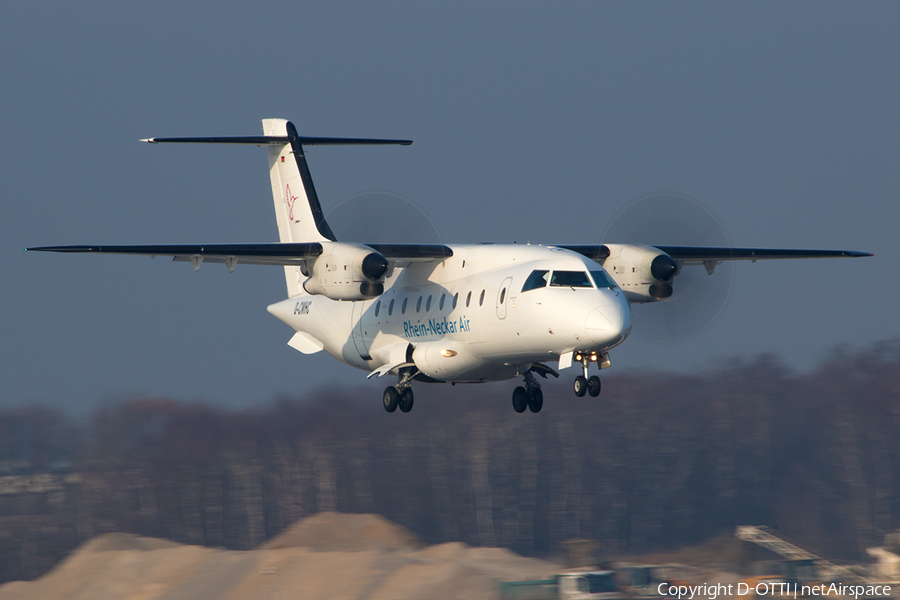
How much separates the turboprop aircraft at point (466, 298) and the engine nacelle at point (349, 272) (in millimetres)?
23

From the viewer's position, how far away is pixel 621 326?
1638 cm

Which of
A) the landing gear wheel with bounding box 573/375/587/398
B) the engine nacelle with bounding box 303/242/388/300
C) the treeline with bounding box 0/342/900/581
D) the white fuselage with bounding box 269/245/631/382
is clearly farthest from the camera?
the treeline with bounding box 0/342/900/581

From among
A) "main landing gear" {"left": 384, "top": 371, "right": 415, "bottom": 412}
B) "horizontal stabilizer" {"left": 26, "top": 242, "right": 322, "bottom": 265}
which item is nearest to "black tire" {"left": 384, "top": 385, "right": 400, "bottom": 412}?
"main landing gear" {"left": 384, "top": 371, "right": 415, "bottom": 412}

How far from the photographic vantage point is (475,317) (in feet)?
61.0

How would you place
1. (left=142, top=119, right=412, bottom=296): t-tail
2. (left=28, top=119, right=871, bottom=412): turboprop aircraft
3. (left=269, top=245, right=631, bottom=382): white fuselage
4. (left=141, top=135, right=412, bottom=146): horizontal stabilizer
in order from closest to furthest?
(left=269, top=245, right=631, bottom=382): white fuselage
(left=28, top=119, right=871, bottom=412): turboprop aircraft
(left=141, top=135, right=412, bottom=146): horizontal stabilizer
(left=142, top=119, right=412, bottom=296): t-tail

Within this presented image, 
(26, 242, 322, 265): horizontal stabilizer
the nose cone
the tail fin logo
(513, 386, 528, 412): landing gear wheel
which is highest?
the tail fin logo

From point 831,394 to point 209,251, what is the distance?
29.1 metres

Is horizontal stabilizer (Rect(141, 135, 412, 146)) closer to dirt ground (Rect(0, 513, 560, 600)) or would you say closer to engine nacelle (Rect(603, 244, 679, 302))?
engine nacelle (Rect(603, 244, 679, 302))

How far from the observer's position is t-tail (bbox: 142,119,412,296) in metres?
23.4

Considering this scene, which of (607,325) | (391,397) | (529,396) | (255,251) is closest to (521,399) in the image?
(529,396)

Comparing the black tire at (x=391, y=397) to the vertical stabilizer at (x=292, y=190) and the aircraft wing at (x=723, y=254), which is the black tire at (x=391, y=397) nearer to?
the vertical stabilizer at (x=292, y=190)

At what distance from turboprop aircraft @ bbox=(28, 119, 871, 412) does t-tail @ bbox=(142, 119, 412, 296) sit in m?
0.37

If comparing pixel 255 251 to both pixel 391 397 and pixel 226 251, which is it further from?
pixel 391 397

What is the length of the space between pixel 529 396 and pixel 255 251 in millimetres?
5633
